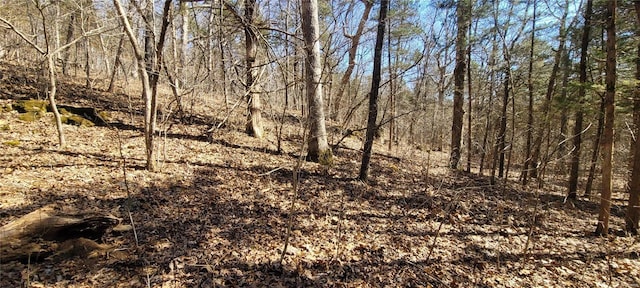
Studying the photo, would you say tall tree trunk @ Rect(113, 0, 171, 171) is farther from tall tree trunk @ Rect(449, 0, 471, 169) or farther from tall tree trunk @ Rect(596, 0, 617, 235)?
tall tree trunk @ Rect(449, 0, 471, 169)

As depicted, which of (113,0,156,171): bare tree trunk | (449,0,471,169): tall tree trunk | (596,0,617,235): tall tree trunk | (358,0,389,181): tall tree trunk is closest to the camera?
(113,0,156,171): bare tree trunk

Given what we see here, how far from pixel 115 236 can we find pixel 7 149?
13.6ft

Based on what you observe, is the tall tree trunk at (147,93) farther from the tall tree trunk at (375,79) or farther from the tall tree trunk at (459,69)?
the tall tree trunk at (459,69)

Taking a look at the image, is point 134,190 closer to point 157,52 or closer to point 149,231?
point 149,231

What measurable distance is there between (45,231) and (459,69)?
1216 centimetres

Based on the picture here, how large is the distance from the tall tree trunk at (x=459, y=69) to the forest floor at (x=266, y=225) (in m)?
3.90

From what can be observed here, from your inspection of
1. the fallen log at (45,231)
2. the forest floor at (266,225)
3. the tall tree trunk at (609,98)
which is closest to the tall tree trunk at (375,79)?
the forest floor at (266,225)

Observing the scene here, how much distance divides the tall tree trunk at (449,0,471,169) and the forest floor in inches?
154

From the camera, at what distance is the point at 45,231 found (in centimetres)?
324

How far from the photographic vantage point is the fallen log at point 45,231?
306 centimetres

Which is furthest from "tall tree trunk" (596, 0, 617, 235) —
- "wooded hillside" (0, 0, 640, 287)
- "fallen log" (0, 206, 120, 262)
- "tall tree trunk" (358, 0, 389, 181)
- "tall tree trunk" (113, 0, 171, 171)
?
"fallen log" (0, 206, 120, 262)

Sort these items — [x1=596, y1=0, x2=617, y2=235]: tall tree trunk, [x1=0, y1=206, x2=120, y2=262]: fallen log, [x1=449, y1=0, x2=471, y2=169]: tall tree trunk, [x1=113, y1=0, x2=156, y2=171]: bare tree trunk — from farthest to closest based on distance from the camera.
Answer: [x1=449, y1=0, x2=471, y2=169]: tall tree trunk < [x1=596, y1=0, x2=617, y2=235]: tall tree trunk < [x1=113, y1=0, x2=156, y2=171]: bare tree trunk < [x1=0, y1=206, x2=120, y2=262]: fallen log

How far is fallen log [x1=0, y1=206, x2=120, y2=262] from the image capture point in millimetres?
3062

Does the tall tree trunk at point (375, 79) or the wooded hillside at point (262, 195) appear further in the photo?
the tall tree trunk at point (375, 79)
